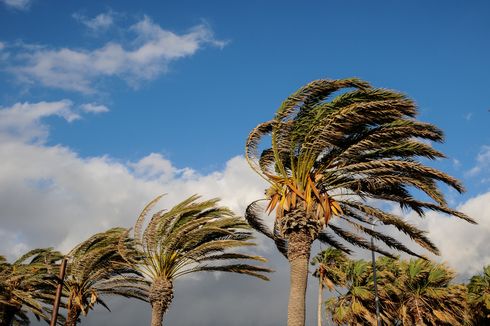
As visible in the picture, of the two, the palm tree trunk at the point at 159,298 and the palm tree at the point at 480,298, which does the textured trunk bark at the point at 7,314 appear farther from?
the palm tree at the point at 480,298

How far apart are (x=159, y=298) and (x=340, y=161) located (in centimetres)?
1075

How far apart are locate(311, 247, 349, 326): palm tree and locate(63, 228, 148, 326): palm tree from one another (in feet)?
42.0

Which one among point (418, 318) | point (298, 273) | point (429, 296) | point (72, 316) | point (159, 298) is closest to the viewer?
point (298, 273)

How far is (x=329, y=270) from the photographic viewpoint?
32906mm

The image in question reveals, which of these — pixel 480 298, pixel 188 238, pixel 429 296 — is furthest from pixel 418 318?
pixel 188 238

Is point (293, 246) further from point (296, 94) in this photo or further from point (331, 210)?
point (296, 94)

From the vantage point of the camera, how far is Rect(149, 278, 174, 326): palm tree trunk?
20578 millimetres

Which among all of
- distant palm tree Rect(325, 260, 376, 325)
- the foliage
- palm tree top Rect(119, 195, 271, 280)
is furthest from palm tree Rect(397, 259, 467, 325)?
palm tree top Rect(119, 195, 271, 280)

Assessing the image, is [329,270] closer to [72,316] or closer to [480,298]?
[480,298]

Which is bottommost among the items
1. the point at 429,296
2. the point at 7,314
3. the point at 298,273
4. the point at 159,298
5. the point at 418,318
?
the point at 298,273

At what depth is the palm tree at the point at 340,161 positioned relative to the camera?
13.4 metres

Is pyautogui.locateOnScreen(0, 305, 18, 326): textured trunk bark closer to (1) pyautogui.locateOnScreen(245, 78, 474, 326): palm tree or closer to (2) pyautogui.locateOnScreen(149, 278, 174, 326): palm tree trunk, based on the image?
(2) pyautogui.locateOnScreen(149, 278, 174, 326): palm tree trunk

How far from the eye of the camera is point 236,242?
19844 millimetres

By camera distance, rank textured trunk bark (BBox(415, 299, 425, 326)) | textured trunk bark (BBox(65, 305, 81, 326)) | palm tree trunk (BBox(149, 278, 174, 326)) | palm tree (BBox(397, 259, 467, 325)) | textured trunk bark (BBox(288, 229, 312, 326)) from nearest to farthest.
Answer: textured trunk bark (BBox(288, 229, 312, 326)), palm tree trunk (BBox(149, 278, 174, 326)), textured trunk bark (BBox(65, 305, 81, 326)), textured trunk bark (BBox(415, 299, 425, 326)), palm tree (BBox(397, 259, 467, 325))
